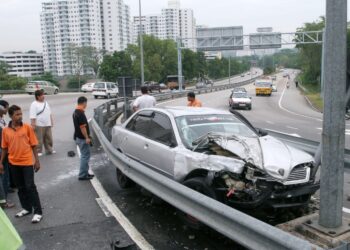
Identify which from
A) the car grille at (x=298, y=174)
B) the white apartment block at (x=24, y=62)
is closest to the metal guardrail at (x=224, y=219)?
the car grille at (x=298, y=174)

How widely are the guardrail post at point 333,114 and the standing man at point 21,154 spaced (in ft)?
13.8

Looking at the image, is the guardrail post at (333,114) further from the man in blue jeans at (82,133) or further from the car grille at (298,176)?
the man in blue jeans at (82,133)

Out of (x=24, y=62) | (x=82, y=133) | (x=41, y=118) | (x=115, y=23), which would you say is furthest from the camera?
(x=24, y=62)

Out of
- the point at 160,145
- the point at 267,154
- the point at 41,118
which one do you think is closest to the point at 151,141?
the point at 160,145

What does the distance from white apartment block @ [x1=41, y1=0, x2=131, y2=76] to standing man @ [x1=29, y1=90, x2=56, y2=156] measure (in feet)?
394

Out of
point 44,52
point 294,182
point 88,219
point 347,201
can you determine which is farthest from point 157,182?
point 44,52

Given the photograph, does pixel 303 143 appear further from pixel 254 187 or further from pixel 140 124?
pixel 140 124

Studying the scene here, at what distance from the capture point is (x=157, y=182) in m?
5.80

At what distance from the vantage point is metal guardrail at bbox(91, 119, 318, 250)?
3.53m

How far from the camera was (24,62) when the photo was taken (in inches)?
5846

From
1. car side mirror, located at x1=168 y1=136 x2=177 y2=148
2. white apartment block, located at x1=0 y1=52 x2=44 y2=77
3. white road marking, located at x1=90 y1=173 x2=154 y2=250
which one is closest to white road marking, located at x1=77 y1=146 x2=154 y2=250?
white road marking, located at x1=90 y1=173 x2=154 y2=250

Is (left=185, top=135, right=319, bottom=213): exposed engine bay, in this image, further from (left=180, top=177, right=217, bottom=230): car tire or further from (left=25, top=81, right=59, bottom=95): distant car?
(left=25, top=81, right=59, bottom=95): distant car

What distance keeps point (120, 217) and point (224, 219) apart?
2.54 meters

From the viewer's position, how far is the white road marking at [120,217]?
5.37 metres
